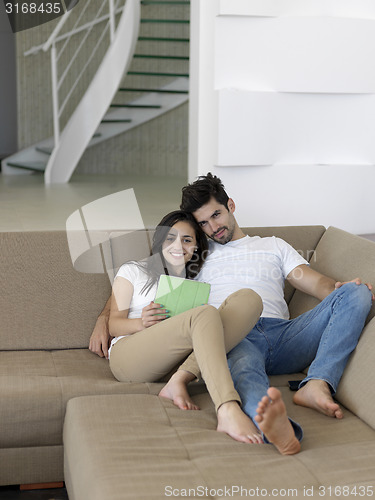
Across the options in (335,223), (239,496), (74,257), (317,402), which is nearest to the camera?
(239,496)

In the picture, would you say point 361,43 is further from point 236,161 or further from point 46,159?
point 46,159

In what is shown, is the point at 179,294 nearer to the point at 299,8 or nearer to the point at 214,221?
the point at 214,221

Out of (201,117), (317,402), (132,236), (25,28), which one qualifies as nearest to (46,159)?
(25,28)

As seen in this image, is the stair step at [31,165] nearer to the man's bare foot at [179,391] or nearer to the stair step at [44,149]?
the stair step at [44,149]

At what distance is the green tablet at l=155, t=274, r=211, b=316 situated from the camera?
7.82ft

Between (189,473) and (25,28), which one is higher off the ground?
(25,28)

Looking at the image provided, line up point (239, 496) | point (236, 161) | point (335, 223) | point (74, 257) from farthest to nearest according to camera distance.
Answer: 1. point (335, 223)
2. point (236, 161)
3. point (74, 257)
4. point (239, 496)

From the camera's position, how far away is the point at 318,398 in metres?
2.02

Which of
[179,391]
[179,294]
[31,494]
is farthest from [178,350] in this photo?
[31,494]

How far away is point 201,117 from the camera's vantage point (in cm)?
452

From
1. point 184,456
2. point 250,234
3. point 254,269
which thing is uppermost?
point 250,234

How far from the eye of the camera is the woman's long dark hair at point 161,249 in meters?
2.59

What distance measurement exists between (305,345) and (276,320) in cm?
16

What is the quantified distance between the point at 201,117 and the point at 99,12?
4.52 meters
